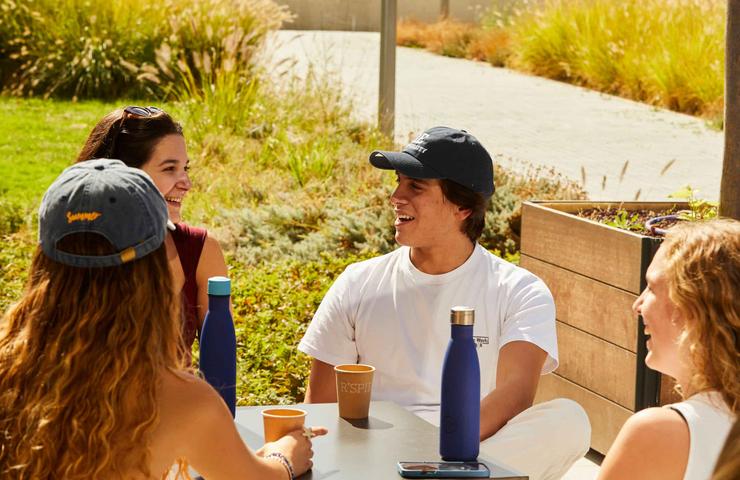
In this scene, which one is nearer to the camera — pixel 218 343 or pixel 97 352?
pixel 97 352

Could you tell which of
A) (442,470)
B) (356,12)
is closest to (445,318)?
(442,470)

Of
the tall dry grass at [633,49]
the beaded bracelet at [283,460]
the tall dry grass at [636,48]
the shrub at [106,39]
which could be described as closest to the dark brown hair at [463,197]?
the beaded bracelet at [283,460]

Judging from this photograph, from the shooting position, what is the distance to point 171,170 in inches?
169

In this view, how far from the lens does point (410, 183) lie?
417cm

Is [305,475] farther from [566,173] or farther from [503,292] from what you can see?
[566,173]

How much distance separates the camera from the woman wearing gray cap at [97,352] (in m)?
2.37

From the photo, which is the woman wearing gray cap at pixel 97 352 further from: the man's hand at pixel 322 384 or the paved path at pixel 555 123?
the paved path at pixel 555 123

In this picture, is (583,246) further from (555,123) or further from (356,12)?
(356,12)

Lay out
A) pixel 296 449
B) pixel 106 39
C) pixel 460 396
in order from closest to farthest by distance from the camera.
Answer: pixel 296 449 < pixel 460 396 < pixel 106 39

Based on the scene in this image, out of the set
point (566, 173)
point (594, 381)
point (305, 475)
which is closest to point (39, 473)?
point (305, 475)

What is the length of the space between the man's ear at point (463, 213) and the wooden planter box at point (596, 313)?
101 centimetres

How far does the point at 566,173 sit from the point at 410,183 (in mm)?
7436

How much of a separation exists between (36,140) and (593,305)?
751 centimetres

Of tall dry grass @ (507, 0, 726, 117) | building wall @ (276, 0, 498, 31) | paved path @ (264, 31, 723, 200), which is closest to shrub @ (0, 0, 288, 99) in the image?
paved path @ (264, 31, 723, 200)
